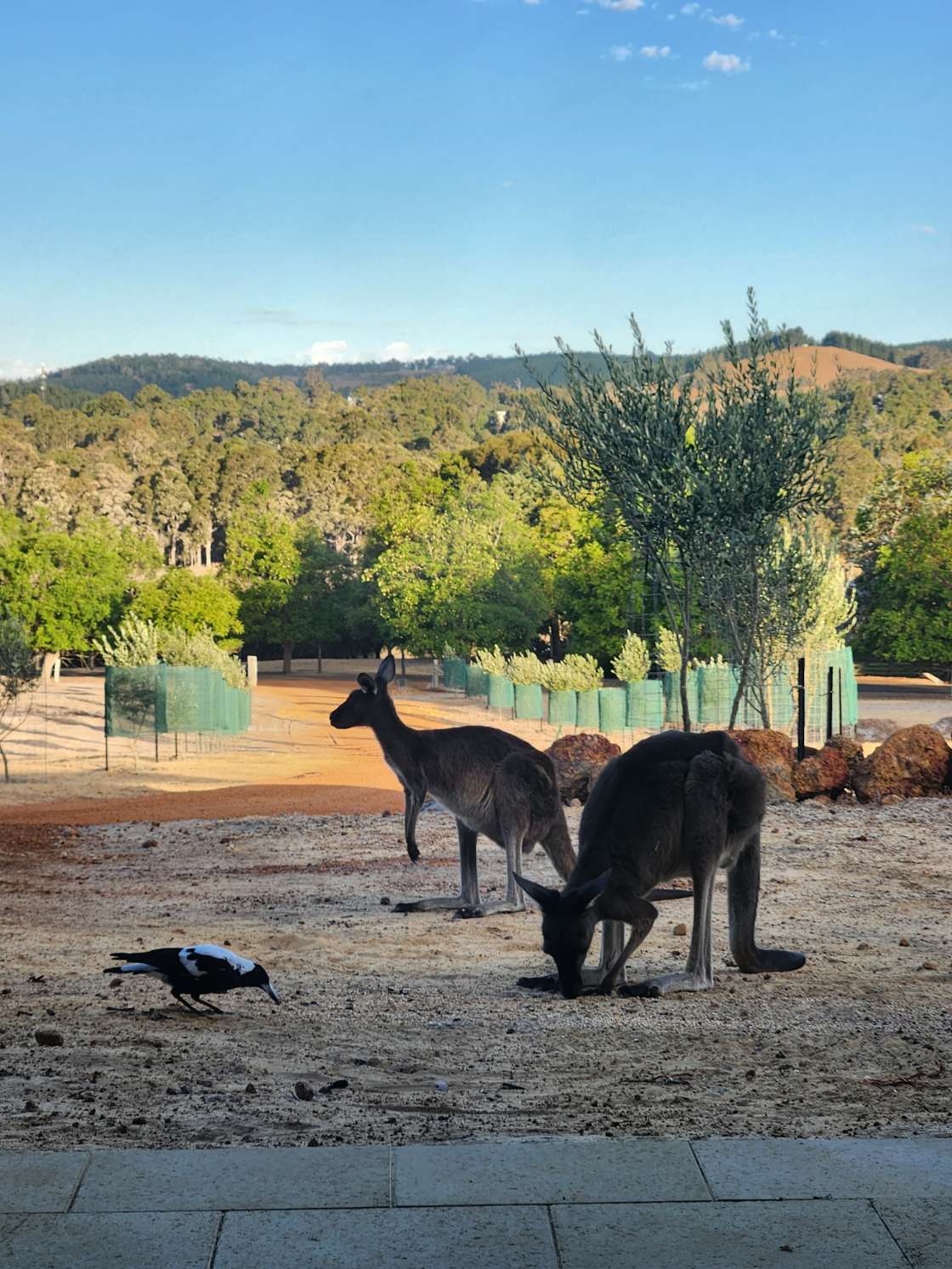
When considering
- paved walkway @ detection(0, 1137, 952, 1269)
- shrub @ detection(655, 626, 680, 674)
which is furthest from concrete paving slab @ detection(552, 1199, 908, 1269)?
shrub @ detection(655, 626, 680, 674)

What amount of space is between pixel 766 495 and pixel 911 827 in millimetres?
11769

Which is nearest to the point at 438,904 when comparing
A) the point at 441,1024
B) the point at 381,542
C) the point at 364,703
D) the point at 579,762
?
the point at 364,703

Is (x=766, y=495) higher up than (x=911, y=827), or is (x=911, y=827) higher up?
(x=766, y=495)

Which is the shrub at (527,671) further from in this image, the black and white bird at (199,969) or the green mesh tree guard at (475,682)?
the black and white bird at (199,969)

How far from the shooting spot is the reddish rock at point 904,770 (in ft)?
57.4

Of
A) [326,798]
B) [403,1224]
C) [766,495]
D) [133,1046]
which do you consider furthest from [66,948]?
[766,495]

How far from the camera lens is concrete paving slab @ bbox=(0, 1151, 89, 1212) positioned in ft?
15.4

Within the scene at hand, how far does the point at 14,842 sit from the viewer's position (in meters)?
17.5

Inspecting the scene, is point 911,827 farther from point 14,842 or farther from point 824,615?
point 824,615

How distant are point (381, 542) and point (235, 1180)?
250ft

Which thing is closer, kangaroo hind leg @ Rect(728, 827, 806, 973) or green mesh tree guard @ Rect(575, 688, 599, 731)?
kangaroo hind leg @ Rect(728, 827, 806, 973)

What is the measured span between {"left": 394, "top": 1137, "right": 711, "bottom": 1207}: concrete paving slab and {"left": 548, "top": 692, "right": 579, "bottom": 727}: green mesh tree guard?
32.4 m

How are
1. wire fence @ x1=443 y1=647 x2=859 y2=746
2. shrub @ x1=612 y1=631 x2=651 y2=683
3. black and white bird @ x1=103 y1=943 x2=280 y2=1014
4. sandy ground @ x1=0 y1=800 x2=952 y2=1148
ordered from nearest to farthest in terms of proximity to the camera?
sandy ground @ x1=0 y1=800 x2=952 y2=1148 → black and white bird @ x1=103 y1=943 x2=280 y2=1014 → wire fence @ x1=443 y1=647 x2=859 y2=746 → shrub @ x1=612 y1=631 x2=651 y2=683

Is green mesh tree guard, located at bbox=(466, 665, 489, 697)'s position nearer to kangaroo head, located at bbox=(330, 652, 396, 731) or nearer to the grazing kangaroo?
kangaroo head, located at bbox=(330, 652, 396, 731)
